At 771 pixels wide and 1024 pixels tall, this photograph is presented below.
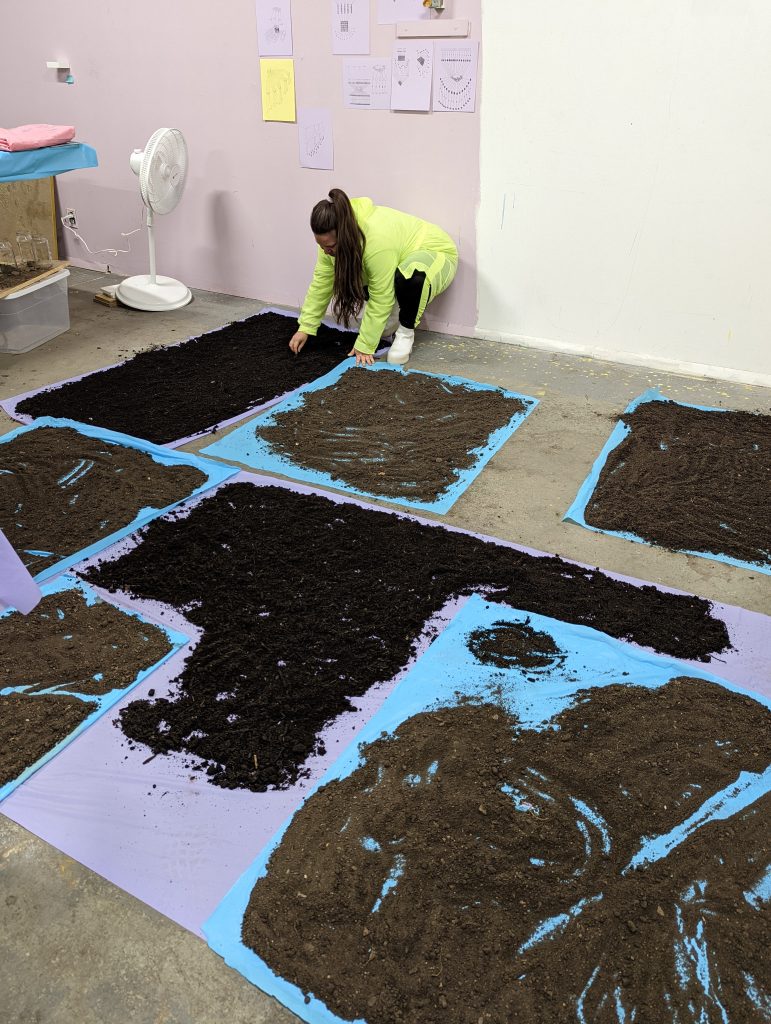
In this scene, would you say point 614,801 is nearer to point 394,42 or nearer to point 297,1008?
point 297,1008

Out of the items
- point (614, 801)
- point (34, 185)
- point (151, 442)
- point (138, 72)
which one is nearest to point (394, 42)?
point (138, 72)

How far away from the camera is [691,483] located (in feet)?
9.11

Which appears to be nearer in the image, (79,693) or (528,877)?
(528,877)

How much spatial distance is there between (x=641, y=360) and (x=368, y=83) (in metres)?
1.99

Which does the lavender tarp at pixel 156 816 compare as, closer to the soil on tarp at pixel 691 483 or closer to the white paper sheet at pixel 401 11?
the soil on tarp at pixel 691 483

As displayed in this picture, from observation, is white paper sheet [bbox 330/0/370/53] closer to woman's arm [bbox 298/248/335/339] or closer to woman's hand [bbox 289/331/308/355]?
woman's arm [bbox 298/248/335/339]

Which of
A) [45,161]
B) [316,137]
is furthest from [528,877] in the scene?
[316,137]

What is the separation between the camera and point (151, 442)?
3.06 meters

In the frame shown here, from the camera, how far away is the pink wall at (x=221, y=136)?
3.96 m

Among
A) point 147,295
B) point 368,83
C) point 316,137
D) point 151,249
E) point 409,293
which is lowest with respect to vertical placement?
point 147,295

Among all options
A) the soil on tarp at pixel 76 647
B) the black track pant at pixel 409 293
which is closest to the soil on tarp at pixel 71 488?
the soil on tarp at pixel 76 647

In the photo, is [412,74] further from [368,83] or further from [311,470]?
[311,470]

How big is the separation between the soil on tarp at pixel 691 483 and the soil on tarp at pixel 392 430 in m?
0.55

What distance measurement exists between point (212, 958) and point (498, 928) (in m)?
0.51
